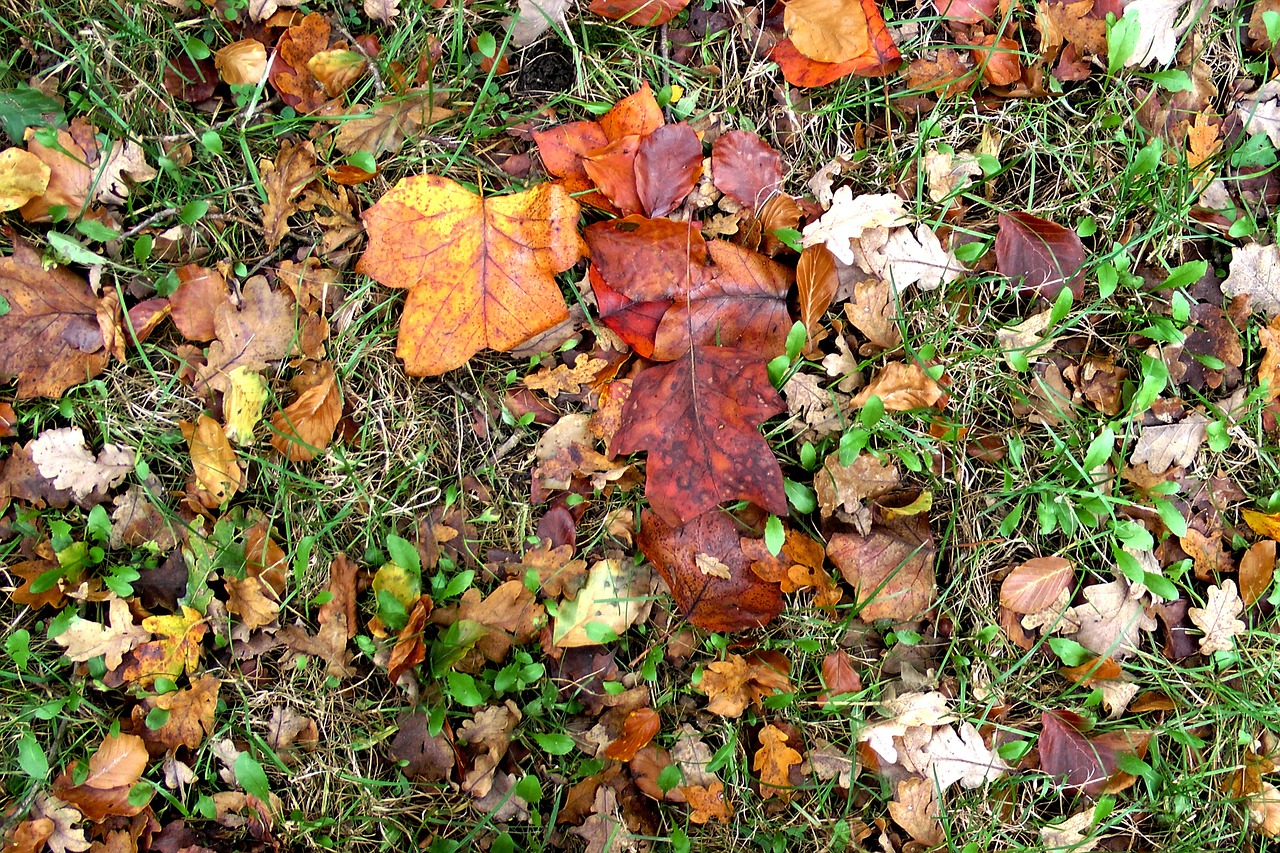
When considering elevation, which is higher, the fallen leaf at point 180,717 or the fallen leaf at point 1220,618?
the fallen leaf at point 1220,618

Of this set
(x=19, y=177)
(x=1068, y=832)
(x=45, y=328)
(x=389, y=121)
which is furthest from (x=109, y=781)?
(x=1068, y=832)

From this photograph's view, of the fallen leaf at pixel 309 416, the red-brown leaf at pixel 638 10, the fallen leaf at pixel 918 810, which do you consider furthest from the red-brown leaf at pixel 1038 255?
Result: the fallen leaf at pixel 309 416

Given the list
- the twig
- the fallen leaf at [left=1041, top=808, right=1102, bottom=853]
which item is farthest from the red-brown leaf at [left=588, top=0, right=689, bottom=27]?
the fallen leaf at [left=1041, top=808, right=1102, bottom=853]

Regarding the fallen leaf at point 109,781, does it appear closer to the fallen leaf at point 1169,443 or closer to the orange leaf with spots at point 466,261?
the orange leaf with spots at point 466,261

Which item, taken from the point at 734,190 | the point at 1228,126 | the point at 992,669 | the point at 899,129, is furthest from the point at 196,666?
the point at 1228,126

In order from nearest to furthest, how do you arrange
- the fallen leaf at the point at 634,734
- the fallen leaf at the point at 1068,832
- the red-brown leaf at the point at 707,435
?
the red-brown leaf at the point at 707,435 < the fallen leaf at the point at 634,734 < the fallen leaf at the point at 1068,832
